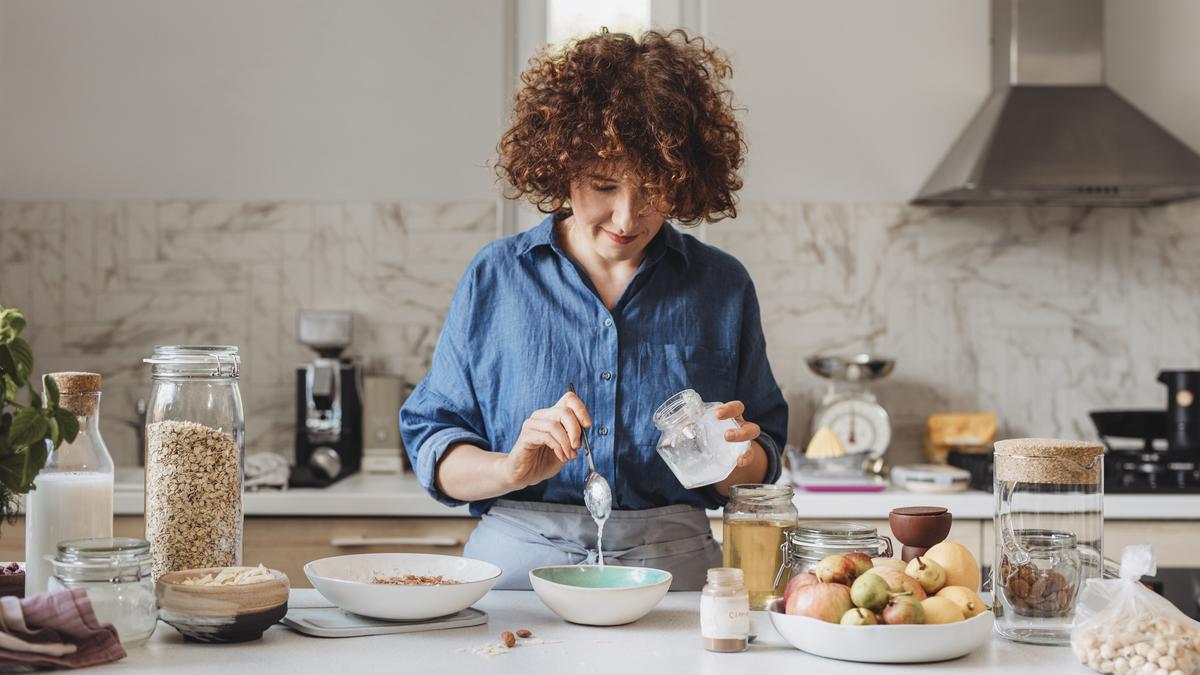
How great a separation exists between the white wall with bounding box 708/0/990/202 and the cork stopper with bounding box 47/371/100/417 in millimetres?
2400

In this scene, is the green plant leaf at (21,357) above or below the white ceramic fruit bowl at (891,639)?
above

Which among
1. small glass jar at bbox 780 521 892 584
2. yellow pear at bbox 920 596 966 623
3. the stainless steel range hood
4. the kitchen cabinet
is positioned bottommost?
the kitchen cabinet

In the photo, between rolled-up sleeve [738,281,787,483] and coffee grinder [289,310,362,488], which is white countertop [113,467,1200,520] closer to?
coffee grinder [289,310,362,488]

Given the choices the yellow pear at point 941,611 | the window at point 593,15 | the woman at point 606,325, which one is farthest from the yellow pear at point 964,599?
the window at point 593,15

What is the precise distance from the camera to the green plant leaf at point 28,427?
1.28 m

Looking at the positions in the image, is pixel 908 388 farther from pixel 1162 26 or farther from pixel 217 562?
pixel 217 562

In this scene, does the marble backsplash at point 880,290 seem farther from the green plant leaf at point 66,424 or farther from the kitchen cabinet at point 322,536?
the green plant leaf at point 66,424

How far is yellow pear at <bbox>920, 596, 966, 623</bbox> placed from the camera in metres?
1.29

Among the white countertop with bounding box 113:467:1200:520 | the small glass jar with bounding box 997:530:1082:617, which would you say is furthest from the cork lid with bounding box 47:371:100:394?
the white countertop with bounding box 113:467:1200:520

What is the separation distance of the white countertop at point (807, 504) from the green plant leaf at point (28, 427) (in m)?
1.56

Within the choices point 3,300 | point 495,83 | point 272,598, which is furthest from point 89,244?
point 272,598

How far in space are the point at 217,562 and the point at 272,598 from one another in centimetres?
14

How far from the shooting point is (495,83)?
348 centimetres

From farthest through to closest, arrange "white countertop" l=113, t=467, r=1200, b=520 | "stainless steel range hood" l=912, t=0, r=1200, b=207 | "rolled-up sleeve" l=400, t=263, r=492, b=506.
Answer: "stainless steel range hood" l=912, t=0, r=1200, b=207 → "white countertop" l=113, t=467, r=1200, b=520 → "rolled-up sleeve" l=400, t=263, r=492, b=506
